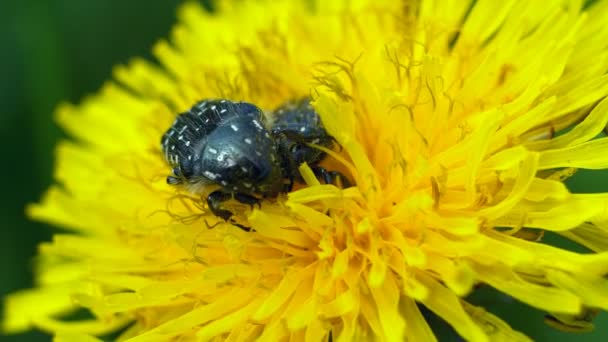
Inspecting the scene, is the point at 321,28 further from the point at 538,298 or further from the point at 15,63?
the point at 15,63

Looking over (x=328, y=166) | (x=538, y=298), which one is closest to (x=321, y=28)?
(x=328, y=166)

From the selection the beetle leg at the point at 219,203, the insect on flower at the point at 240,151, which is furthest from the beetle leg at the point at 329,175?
the beetle leg at the point at 219,203

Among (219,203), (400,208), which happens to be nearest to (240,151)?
(219,203)

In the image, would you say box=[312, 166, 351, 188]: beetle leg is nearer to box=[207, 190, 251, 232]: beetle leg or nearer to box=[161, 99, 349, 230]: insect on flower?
box=[161, 99, 349, 230]: insect on flower

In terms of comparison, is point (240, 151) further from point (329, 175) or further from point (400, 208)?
point (400, 208)

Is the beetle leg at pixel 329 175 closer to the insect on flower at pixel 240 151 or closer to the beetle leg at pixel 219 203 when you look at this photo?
the insect on flower at pixel 240 151
